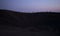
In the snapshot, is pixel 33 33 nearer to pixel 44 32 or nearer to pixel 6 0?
pixel 44 32

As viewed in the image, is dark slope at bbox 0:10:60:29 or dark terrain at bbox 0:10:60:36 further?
dark slope at bbox 0:10:60:29

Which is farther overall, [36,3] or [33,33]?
[36,3]

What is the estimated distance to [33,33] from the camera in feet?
2.24

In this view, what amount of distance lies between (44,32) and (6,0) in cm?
114

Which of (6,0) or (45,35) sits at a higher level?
(6,0)

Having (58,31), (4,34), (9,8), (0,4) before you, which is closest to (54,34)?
(58,31)

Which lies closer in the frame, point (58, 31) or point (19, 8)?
Result: point (58, 31)

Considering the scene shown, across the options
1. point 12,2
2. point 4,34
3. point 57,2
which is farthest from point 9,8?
point 4,34

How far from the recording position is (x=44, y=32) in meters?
0.69

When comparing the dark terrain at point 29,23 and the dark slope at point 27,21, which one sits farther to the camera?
the dark slope at point 27,21

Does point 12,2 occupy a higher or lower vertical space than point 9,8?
higher

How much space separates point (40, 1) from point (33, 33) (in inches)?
40.8

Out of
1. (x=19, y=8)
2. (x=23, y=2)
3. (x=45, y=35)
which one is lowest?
(x=45, y=35)

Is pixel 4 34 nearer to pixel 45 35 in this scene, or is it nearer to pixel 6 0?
pixel 45 35
